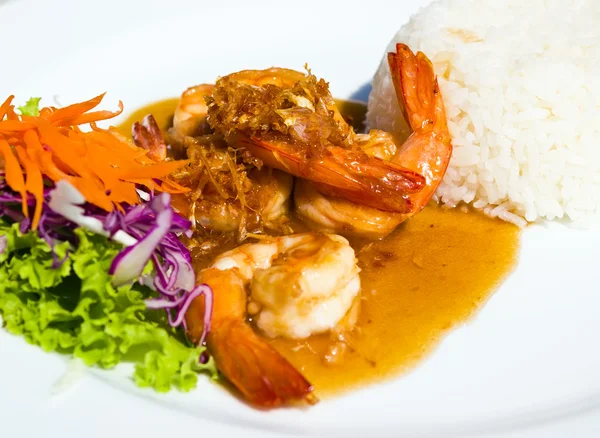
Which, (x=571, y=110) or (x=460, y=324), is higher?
(x=571, y=110)

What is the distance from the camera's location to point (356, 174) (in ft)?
12.2

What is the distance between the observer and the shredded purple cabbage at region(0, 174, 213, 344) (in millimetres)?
3160

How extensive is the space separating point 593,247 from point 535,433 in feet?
6.32

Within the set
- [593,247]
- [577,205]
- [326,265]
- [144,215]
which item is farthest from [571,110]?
[144,215]

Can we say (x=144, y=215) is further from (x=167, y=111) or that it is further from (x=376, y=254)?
(x=167, y=111)

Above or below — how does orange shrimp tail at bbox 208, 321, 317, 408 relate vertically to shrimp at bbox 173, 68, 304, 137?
below

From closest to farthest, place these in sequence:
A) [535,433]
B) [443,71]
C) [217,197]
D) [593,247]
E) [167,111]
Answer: [535,433], [217,197], [593,247], [443,71], [167,111]

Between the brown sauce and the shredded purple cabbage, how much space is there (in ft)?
1.93

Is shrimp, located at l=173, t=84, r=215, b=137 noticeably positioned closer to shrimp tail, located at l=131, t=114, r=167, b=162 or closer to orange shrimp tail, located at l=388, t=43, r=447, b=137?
shrimp tail, located at l=131, t=114, r=167, b=162

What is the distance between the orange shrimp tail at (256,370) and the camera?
276cm

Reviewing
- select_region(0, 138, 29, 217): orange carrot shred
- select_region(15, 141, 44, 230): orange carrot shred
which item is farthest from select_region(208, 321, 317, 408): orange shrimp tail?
select_region(0, 138, 29, 217): orange carrot shred

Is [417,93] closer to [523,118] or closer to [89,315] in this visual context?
[523,118]

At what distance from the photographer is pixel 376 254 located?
4.17m

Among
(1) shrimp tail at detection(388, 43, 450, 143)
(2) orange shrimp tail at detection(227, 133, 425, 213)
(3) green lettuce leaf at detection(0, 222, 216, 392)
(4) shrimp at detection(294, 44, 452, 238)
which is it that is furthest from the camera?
(1) shrimp tail at detection(388, 43, 450, 143)
